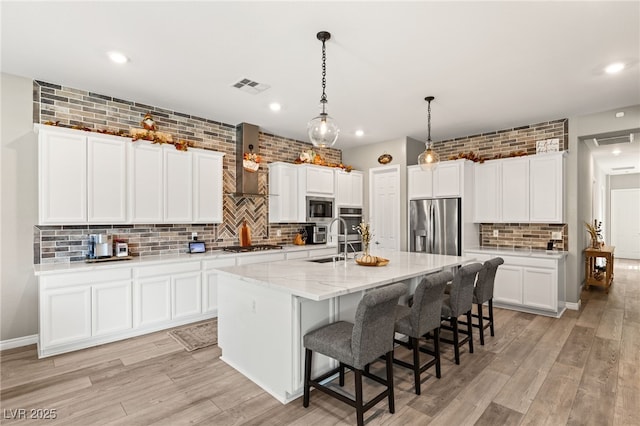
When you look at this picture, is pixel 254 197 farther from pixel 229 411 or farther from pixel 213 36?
pixel 229 411

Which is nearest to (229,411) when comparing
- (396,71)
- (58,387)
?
(58,387)

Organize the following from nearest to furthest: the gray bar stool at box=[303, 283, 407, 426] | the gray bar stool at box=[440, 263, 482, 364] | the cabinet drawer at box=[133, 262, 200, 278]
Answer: the gray bar stool at box=[303, 283, 407, 426], the gray bar stool at box=[440, 263, 482, 364], the cabinet drawer at box=[133, 262, 200, 278]

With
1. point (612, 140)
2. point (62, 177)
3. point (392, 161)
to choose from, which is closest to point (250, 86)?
point (62, 177)

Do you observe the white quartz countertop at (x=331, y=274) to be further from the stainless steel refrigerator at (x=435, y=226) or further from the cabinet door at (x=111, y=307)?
the stainless steel refrigerator at (x=435, y=226)

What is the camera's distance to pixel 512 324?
4297 mm

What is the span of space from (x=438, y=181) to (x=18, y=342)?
6.12 metres

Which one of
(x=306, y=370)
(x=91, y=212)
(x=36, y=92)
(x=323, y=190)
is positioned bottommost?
(x=306, y=370)

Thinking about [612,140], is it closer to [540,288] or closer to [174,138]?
[540,288]

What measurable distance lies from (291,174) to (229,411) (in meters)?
4.13

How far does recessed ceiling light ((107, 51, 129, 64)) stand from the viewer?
119 inches

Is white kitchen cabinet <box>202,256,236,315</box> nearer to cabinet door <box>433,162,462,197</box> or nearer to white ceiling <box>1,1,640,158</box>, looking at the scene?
white ceiling <box>1,1,640,158</box>

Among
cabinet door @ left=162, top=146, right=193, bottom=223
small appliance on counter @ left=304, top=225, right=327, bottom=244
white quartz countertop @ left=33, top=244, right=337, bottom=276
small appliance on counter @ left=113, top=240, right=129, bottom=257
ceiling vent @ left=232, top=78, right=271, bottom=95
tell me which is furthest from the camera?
small appliance on counter @ left=304, top=225, right=327, bottom=244

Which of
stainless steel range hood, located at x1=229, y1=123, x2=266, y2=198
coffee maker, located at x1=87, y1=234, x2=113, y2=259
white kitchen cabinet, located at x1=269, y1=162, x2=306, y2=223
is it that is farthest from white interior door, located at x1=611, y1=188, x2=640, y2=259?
coffee maker, located at x1=87, y1=234, x2=113, y2=259

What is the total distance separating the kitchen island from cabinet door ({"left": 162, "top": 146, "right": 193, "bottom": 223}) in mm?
1733
